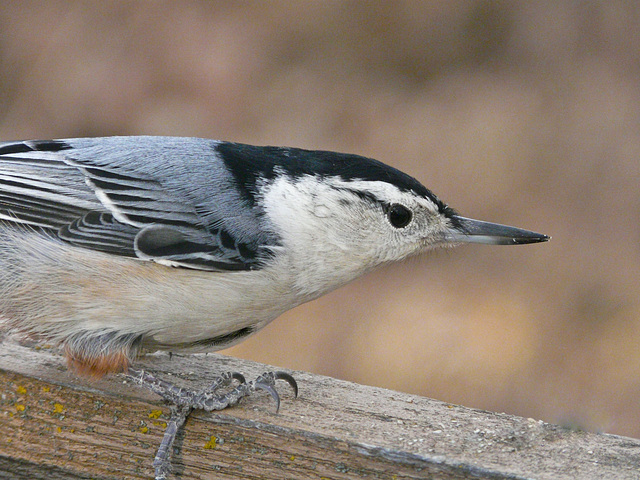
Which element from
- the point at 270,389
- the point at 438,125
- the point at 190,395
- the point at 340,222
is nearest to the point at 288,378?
the point at 270,389

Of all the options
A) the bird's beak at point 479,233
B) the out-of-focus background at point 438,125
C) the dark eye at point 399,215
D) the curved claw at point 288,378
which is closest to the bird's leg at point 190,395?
the curved claw at point 288,378

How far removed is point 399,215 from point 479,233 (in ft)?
0.79

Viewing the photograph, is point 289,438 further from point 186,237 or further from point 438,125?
point 438,125

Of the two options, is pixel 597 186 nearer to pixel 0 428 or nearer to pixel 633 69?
pixel 633 69

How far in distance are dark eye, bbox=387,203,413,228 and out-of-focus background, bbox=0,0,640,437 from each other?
138 cm

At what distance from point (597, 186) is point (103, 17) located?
2483 millimetres

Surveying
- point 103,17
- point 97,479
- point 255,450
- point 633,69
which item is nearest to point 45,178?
point 97,479

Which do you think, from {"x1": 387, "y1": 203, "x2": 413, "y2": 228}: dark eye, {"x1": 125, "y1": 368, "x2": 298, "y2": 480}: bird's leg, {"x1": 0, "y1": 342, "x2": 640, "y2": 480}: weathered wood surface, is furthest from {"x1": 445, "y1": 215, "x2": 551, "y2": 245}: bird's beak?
{"x1": 125, "y1": 368, "x2": 298, "y2": 480}: bird's leg

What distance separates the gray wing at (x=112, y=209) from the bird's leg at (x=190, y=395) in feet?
0.92

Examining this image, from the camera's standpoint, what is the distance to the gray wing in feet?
7.36

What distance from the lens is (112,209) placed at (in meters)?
2.32

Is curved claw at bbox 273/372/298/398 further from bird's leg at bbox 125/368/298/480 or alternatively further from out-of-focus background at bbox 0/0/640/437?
out-of-focus background at bbox 0/0/640/437

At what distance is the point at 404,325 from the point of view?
3906 millimetres

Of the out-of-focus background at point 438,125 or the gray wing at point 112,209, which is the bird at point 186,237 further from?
the out-of-focus background at point 438,125
